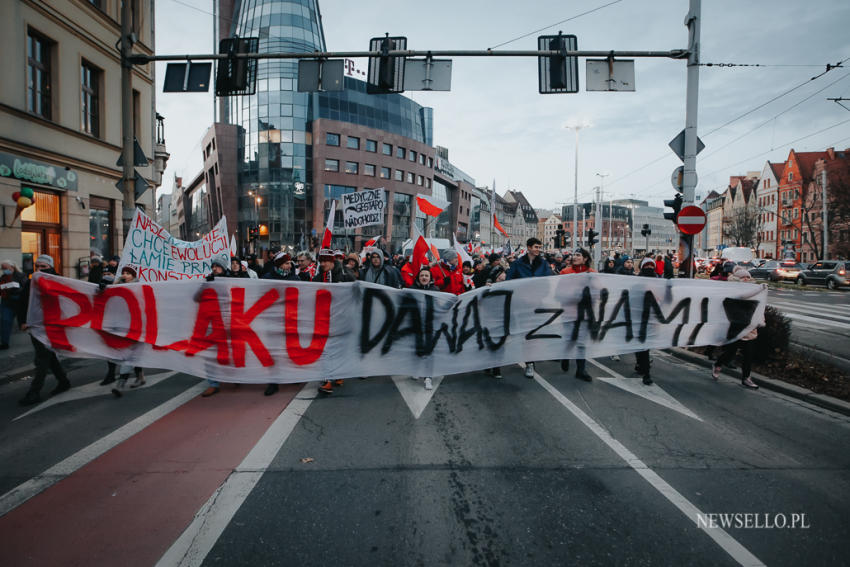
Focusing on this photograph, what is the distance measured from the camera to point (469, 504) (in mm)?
3352

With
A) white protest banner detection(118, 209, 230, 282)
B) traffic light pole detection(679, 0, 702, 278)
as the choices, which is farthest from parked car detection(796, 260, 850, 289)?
white protest banner detection(118, 209, 230, 282)

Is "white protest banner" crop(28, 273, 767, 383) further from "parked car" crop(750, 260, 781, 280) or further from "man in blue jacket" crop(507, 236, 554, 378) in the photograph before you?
"parked car" crop(750, 260, 781, 280)

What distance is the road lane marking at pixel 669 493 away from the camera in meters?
2.82

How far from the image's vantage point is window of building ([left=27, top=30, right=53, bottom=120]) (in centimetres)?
1241

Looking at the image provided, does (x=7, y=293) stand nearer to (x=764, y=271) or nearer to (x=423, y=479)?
(x=423, y=479)

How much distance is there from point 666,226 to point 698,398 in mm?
170074

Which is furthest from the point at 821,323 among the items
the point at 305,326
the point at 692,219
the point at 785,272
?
the point at 785,272

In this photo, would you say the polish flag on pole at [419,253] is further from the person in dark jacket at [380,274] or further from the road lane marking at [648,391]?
the road lane marking at [648,391]

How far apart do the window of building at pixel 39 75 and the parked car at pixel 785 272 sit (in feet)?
132

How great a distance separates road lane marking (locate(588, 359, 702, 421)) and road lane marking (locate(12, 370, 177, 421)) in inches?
274

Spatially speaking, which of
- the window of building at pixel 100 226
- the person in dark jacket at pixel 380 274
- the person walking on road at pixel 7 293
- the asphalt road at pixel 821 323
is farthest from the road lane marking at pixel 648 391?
the window of building at pixel 100 226

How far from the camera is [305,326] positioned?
6.02 meters

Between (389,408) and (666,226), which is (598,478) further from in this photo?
(666,226)

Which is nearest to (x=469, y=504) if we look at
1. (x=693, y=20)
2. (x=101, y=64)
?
(x=693, y=20)
